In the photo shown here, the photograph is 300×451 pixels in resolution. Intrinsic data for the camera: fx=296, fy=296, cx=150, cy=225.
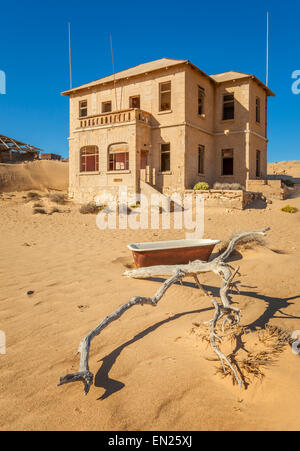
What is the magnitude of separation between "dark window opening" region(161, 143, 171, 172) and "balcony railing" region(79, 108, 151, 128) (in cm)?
181

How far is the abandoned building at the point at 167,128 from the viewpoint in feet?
58.3

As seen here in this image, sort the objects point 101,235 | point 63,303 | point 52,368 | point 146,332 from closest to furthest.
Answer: point 52,368
point 146,332
point 63,303
point 101,235

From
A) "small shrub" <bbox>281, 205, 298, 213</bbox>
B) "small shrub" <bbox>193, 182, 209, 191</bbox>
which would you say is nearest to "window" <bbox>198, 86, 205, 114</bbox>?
"small shrub" <bbox>193, 182, 209, 191</bbox>

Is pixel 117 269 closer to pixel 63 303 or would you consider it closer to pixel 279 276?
pixel 63 303

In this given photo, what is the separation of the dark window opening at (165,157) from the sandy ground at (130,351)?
1231cm

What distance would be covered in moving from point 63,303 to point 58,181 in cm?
2472

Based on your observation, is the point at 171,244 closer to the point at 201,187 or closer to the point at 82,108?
the point at 201,187

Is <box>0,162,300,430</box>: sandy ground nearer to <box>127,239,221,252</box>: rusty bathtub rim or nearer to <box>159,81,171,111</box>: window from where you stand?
<box>127,239,221,252</box>: rusty bathtub rim

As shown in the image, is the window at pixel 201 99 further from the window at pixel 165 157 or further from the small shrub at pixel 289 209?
the small shrub at pixel 289 209

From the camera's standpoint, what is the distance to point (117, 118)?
18.2 metres

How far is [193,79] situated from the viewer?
59.3ft

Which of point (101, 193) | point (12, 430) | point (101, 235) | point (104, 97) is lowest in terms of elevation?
point (12, 430)

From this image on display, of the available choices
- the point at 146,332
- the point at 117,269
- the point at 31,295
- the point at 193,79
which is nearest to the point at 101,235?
the point at 117,269

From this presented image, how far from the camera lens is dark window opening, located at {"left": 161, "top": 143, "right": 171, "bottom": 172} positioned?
18.7 metres
